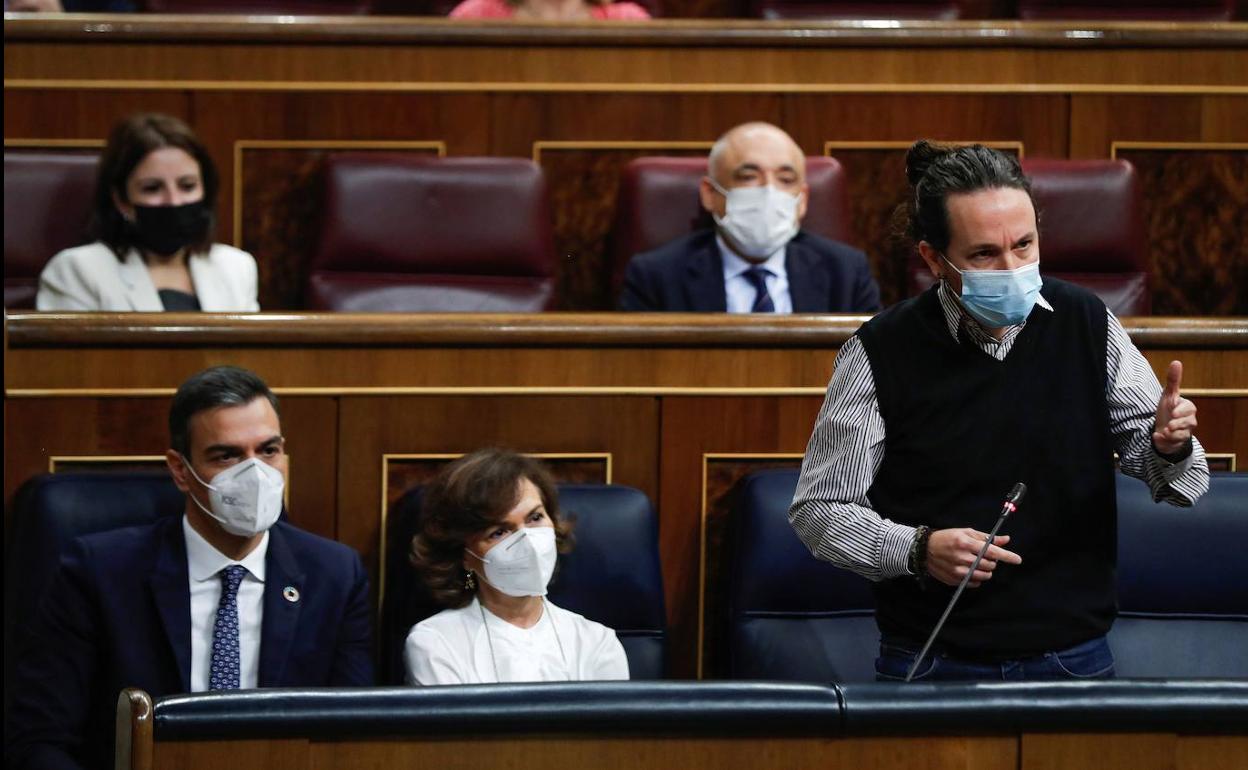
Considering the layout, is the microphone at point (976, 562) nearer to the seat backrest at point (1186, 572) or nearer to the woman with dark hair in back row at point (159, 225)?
the seat backrest at point (1186, 572)

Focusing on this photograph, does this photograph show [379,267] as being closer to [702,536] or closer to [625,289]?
[625,289]

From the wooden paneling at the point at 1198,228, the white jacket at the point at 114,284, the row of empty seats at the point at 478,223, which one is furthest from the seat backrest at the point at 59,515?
the wooden paneling at the point at 1198,228

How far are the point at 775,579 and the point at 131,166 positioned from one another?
2.58 feet

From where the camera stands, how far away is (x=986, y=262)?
89 centimetres

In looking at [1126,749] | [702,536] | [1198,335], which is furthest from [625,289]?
[1126,749]

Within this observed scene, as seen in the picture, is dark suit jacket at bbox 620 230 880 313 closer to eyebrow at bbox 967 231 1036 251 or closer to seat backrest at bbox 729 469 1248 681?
seat backrest at bbox 729 469 1248 681

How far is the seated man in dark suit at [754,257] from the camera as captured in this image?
5.18 feet

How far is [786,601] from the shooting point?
1.19 metres

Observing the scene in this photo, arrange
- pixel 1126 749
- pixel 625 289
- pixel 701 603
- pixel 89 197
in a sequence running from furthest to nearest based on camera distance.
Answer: pixel 89 197 < pixel 625 289 < pixel 701 603 < pixel 1126 749

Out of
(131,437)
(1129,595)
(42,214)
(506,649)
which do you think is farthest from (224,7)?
(1129,595)

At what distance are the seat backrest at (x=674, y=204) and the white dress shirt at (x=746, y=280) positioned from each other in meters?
0.08

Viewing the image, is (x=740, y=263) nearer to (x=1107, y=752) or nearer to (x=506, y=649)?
(x=506, y=649)

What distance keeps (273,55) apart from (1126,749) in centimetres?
135

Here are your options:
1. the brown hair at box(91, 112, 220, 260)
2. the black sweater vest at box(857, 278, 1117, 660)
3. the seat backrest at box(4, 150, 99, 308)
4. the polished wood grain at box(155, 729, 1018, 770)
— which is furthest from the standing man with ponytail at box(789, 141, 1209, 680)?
the seat backrest at box(4, 150, 99, 308)
